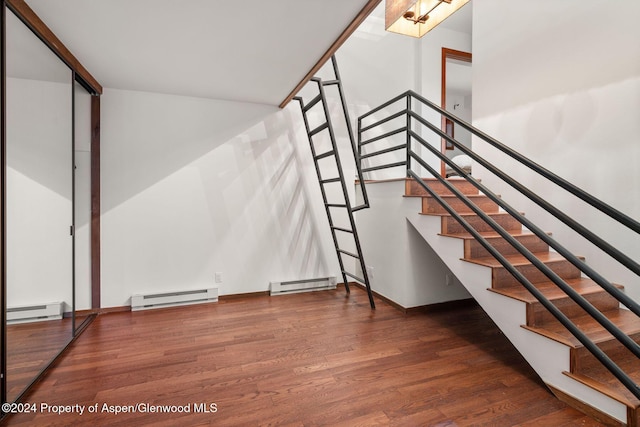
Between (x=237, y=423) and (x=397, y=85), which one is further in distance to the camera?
(x=397, y=85)

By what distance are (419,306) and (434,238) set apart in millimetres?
766

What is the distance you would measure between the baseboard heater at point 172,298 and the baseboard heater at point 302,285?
2.14 feet

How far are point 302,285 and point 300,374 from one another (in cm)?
182

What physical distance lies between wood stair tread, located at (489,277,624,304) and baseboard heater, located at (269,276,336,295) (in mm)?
2062

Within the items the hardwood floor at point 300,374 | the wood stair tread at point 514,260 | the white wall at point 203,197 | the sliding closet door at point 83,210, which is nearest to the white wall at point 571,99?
the wood stair tread at point 514,260

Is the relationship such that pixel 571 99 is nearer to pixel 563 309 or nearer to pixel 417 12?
pixel 417 12

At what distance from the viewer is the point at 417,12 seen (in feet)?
9.41

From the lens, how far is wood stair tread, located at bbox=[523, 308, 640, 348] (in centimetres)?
179

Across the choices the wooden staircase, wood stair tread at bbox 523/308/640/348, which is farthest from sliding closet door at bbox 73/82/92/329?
wood stair tread at bbox 523/308/640/348

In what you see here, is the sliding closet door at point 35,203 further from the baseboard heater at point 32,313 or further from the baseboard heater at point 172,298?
the baseboard heater at point 172,298

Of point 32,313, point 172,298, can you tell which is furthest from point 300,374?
point 172,298

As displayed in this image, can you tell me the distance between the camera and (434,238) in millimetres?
2789

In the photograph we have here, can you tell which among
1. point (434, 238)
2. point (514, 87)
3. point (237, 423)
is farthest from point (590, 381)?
point (514, 87)

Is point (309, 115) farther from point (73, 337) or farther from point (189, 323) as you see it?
point (73, 337)
